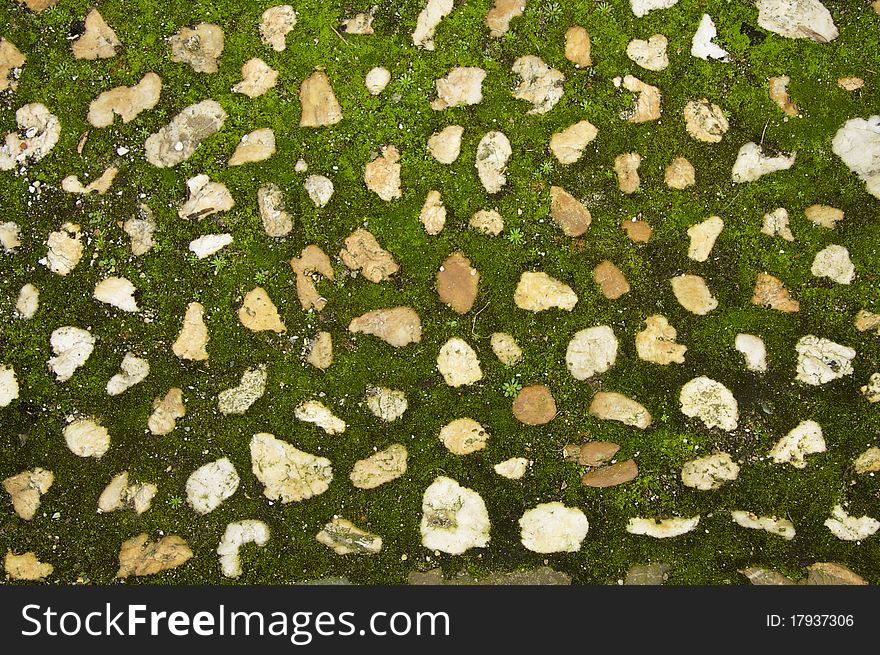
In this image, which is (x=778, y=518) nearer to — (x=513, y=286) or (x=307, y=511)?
(x=513, y=286)

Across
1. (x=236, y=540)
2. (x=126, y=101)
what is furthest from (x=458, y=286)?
(x=126, y=101)

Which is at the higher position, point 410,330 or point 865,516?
point 410,330

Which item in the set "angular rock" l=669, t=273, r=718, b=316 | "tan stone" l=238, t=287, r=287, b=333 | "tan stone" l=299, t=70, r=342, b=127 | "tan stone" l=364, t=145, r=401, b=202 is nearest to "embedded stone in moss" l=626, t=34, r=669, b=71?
"angular rock" l=669, t=273, r=718, b=316

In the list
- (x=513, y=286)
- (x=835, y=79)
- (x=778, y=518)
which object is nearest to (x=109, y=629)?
(x=513, y=286)

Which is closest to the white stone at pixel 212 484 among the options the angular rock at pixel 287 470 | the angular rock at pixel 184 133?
the angular rock at pixel 287 470

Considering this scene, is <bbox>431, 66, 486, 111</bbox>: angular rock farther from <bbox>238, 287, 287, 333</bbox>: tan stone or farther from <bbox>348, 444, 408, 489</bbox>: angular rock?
<bbox>348, 444, 408, 489</bbox>: angular rock

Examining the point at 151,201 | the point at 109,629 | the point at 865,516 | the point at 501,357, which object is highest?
the point at 151,201
